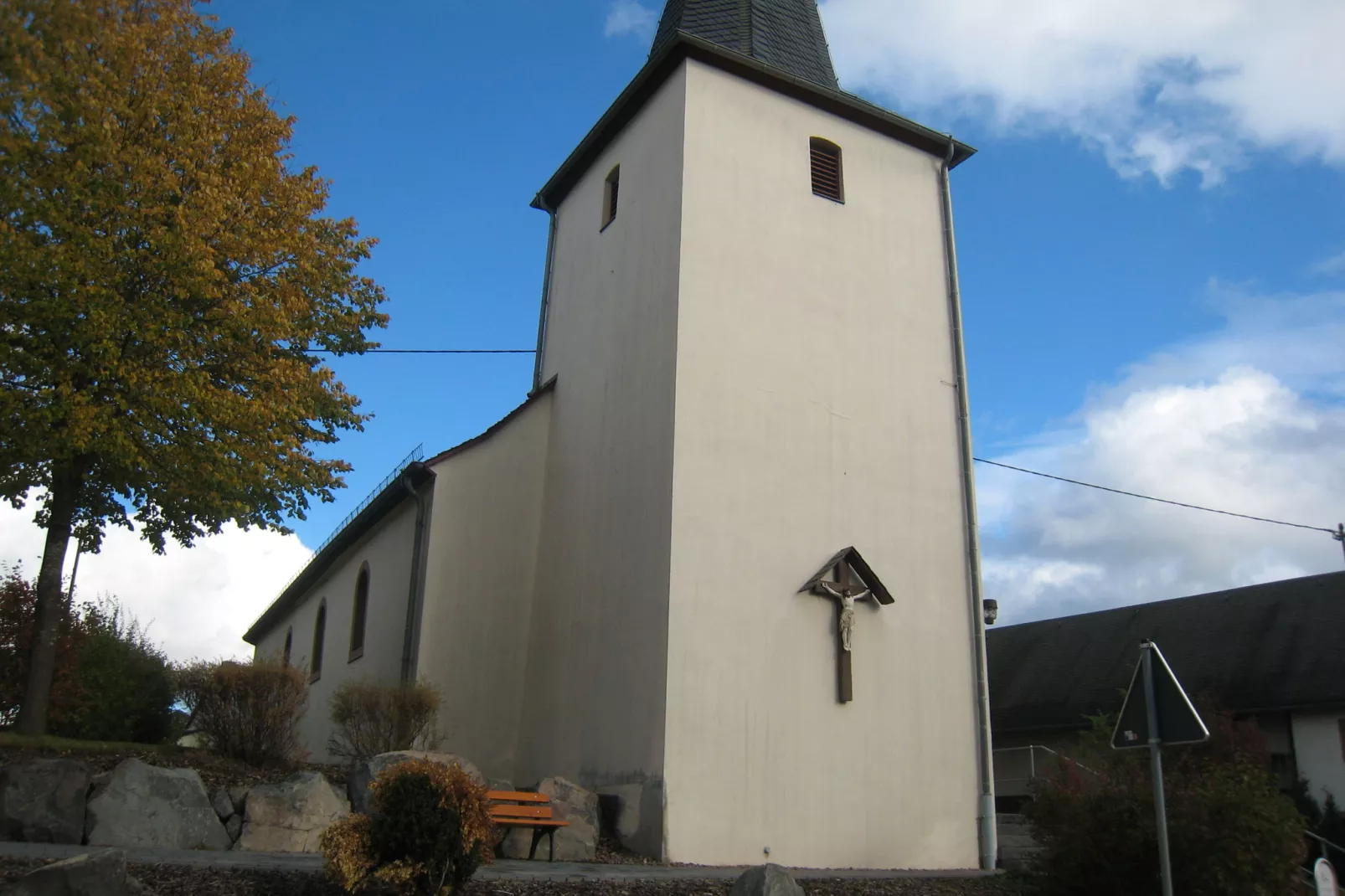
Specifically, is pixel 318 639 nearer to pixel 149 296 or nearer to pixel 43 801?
pixel 149 296

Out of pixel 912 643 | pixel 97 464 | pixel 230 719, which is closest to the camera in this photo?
pixel 230 719

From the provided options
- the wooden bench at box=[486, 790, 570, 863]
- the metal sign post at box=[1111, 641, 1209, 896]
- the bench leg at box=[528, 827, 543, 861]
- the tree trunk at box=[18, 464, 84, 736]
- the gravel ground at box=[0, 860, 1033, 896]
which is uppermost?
the tree trunk at box=[18, 464, 84, 736]

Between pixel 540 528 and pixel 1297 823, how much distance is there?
34.7ft

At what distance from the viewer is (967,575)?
1516 cm

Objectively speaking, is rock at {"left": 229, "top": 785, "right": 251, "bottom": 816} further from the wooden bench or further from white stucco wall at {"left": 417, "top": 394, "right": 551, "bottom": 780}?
white stucco wall at {"left": 417, "top": 394, "right": 551, "bottom": 780}

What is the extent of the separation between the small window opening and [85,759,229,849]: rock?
10.4 meters

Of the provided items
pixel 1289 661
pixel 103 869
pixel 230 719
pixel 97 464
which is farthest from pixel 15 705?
pixel 1289 661

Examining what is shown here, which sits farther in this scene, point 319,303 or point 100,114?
point 319,303

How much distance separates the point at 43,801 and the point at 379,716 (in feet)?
13.3

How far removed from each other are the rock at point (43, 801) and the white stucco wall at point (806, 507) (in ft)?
18.8

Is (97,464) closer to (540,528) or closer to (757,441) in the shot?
(540,528)

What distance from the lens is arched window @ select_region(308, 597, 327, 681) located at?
23.7 metres

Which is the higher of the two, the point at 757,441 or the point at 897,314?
the point at 897,314

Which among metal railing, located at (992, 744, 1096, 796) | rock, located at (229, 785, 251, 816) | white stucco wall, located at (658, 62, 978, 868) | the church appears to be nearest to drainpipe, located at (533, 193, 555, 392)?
the church
